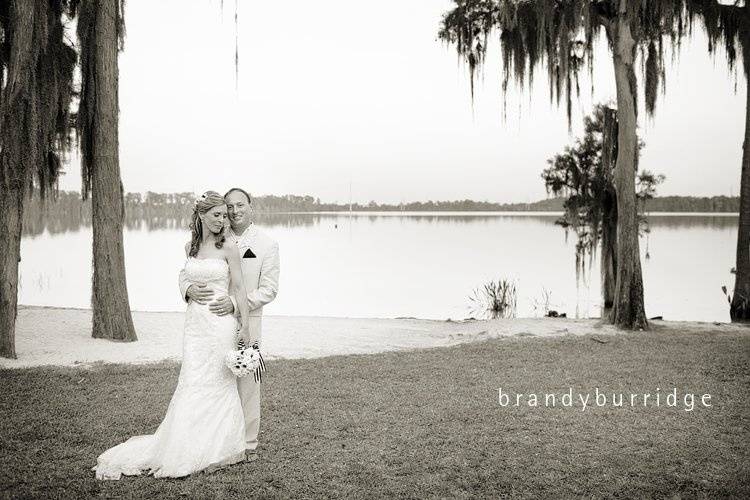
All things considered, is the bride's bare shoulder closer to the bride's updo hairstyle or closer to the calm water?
the bride's updo hairstyle

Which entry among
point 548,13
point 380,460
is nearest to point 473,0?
point 548,13

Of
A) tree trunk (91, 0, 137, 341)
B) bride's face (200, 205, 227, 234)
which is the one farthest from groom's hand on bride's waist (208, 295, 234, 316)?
tree trunk (91, 0, 137, 341)

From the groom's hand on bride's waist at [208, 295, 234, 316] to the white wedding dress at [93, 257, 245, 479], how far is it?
0.17 ft

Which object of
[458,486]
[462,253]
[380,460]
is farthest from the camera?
[462,253]

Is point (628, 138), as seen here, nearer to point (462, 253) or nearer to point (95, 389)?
point (95, 389)

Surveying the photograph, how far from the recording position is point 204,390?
4.48 metres

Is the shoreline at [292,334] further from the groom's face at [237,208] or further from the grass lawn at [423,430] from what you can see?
the groom's face at [237,208]

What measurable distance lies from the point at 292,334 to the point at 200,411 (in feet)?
23.7

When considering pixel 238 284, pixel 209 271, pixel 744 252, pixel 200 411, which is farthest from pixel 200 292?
pixel 744 252

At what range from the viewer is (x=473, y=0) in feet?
44.7

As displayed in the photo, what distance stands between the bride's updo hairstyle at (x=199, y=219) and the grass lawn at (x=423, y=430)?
5.99 ft

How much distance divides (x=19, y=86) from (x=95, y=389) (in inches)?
185

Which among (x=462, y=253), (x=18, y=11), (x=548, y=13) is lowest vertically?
(x=462, y=253)

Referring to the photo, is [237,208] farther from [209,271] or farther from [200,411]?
[200,411]
